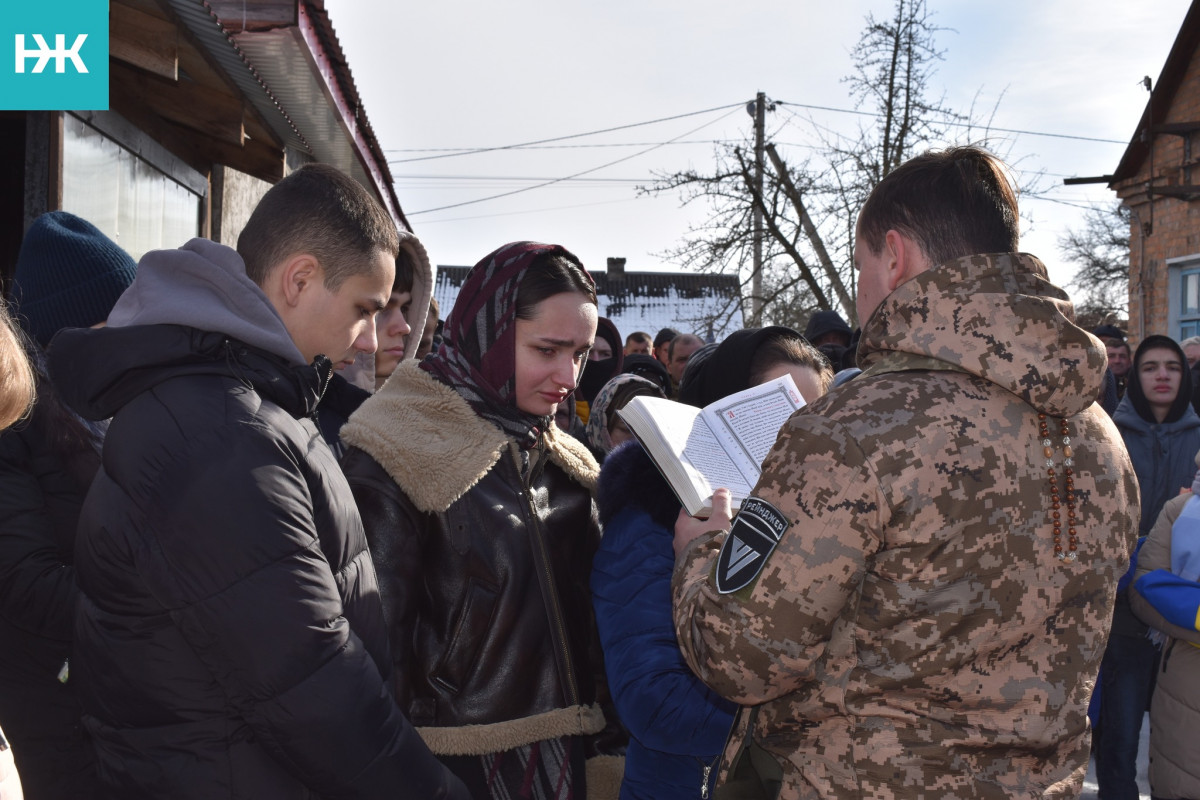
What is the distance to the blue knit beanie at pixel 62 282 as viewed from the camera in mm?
2439

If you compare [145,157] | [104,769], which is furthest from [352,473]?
[145,157]

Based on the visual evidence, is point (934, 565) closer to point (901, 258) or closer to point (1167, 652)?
point (901, 258)

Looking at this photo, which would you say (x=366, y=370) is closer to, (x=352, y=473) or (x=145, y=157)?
(x=352, y=473)

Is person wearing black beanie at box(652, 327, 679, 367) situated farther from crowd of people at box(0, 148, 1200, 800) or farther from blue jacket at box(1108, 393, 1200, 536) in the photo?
crowd of people at box(0, 148, 1200, 800)

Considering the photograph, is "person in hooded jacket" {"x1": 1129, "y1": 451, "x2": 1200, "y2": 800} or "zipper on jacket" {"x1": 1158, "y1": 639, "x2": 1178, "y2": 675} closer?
"person in hooded jacket" {"x1": 1129, "y1": 451, "x2": 1200, "y2": 800}

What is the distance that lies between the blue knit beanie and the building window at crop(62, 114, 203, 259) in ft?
5.55

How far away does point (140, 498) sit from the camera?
1.37m

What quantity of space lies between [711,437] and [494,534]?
Answer: 0.47 m

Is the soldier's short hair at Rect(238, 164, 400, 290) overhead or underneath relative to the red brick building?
underneath

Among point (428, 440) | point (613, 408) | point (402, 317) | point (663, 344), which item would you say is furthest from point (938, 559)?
point (663, 344)

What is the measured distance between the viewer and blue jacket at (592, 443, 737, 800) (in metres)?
1.83

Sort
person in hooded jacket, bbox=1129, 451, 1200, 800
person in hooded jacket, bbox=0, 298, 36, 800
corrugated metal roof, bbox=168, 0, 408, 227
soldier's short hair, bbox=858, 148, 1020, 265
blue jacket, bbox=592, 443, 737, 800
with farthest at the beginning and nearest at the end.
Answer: corrugated metal roof, bbox=168, 0, 408, 227, person in hooded jacket, bbox=1129, 451, 1200, 800, blue jacket, bbox=592, 443, 737, 800, soldier's short hair, bbox=858, 148, 1020, 265, person in hooded jacket, bbox=0, 298, 36, 800

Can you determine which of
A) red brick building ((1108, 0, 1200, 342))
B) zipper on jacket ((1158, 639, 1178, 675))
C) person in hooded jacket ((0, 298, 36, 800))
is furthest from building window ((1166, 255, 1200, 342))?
person in hooded jacket ((0, 298, 36, 800))

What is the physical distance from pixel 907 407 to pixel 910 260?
10.8 inches
